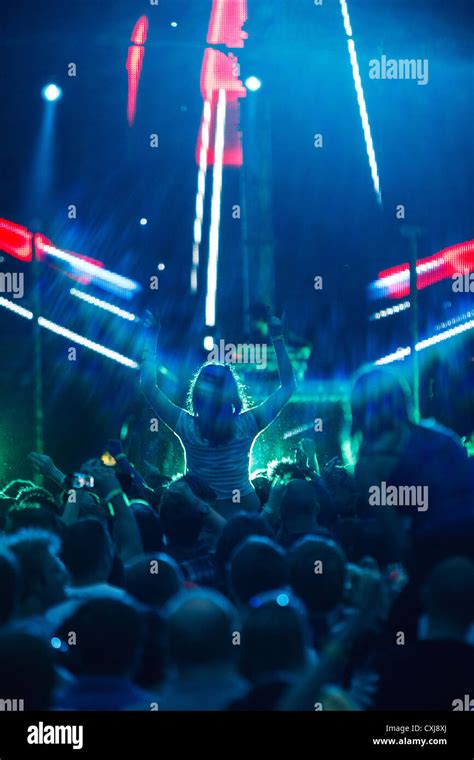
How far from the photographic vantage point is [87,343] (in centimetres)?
895

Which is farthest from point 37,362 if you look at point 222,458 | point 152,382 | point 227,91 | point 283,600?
point 283,600

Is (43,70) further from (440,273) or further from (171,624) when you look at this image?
(171,624)

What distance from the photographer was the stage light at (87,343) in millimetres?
8883

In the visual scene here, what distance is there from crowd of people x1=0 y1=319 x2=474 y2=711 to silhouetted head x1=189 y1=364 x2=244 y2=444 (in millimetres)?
334

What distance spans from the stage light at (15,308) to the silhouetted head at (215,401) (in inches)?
185

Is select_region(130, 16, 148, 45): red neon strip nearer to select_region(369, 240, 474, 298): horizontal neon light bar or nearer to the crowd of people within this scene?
select_region(369, 240, 474, 298): horizontal neon light bar

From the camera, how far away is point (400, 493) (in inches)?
136

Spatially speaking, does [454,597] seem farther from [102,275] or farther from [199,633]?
[102,275]

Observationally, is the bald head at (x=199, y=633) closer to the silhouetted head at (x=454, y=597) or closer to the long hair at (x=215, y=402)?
the silhouetted head at (x=454, y=597)

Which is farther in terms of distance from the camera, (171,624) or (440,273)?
(440,273)

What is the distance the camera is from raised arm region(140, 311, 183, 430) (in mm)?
4438

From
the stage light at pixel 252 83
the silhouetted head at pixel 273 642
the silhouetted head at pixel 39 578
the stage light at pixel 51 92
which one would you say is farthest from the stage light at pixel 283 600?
the stage light at pixel 51 92

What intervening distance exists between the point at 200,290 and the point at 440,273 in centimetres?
215

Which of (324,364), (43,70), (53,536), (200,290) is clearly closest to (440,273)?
(324,364)
